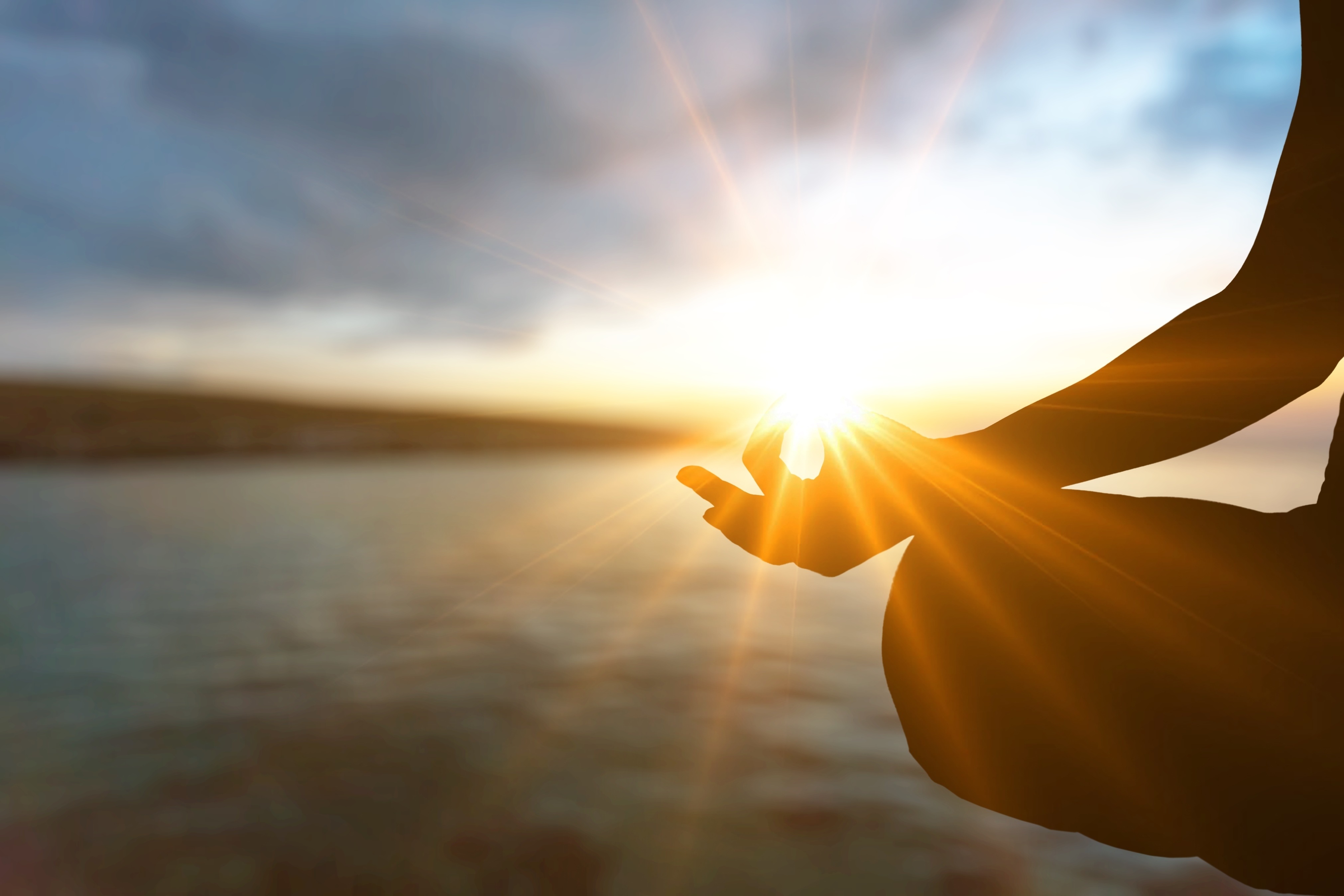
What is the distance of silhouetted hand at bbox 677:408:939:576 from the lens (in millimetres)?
2299

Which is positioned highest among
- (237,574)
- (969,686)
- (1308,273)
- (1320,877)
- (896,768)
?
(1308,273)

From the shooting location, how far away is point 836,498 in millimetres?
2359

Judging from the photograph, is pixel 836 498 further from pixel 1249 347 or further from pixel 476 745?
pixel 476 745

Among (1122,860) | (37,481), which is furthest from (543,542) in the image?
(37,481)

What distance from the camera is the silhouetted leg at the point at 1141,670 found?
6.30 ft

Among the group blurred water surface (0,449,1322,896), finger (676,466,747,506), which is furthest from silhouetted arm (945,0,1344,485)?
blurred water surface (0,449,1322,896)

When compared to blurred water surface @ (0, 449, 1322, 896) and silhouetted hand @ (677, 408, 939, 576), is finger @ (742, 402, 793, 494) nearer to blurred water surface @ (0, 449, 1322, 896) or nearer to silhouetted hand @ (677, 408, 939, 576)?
silhouetted hand @ (677, 408, 939, 576)

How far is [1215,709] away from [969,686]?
27.2 inches

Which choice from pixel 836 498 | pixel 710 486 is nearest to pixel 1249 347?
pixel 836 498

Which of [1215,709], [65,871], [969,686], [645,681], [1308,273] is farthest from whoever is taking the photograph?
[645,681]

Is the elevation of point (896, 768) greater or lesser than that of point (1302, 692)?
lesser

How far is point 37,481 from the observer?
62.5 meters

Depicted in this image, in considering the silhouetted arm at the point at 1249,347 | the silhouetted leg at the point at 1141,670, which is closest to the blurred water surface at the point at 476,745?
the silhouetted leg at the point at 1141,670

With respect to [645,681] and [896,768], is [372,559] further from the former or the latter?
[896,768]
